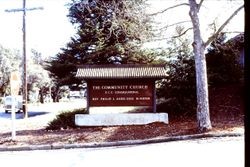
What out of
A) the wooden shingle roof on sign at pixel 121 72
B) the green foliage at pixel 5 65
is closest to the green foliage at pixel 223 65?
the wooden shingle roof on sign at pixel 121 72

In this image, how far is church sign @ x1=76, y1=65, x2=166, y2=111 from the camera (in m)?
21.1

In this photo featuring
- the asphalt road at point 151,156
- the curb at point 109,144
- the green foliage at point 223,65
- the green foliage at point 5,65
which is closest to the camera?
the asphalt road at point 151,156

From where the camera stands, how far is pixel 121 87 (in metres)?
21.3

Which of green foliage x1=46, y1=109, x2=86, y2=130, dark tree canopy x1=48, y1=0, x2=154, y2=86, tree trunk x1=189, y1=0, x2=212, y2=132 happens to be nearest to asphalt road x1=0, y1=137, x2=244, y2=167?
tree trunk x1=189, y1=0, x2=212, y2=132

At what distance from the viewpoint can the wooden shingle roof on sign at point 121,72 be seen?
20.7 meters

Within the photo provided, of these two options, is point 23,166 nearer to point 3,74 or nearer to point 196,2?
point 196,2

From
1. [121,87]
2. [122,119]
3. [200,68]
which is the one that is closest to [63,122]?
[122,119]

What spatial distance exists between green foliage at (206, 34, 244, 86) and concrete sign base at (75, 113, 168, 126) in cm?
625

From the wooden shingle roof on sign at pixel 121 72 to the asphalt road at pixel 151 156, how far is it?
7.10 meters

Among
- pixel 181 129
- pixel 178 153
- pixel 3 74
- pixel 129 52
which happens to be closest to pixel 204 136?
pixel 181 129

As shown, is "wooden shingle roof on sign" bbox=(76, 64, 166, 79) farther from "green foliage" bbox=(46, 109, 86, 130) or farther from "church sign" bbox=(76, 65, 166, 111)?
"green foliage" bbox=(46, 109, 86, 130)

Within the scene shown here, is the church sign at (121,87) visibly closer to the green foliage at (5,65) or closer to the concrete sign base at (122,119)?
the concrete sign base at (122,119)

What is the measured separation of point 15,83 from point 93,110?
34.6ft

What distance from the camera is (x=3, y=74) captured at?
216 ft
